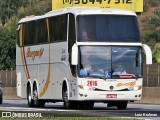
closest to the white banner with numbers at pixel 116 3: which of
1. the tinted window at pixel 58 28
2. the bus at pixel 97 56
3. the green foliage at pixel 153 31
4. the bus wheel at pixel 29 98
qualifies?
the green foliage at pixel 153 31

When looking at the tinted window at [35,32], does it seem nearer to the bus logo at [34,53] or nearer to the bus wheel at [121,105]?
the bus logo at [34,53]

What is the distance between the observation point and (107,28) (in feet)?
103

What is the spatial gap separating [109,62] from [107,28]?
4.77 ft

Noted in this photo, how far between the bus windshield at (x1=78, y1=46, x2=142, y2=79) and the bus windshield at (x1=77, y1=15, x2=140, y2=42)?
41cm

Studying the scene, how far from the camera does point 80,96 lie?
30.9 metres

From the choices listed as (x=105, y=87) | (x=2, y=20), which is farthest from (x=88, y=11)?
(x=2, y=20)

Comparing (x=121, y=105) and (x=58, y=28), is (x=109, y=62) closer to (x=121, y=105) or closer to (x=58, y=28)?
(x=121, y=105)

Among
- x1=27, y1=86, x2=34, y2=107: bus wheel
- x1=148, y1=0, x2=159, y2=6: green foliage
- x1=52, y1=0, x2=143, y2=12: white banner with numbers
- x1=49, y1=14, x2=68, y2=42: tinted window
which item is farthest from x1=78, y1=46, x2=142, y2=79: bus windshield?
x1=148, y1=0, x2=159, y2=6: green foliage

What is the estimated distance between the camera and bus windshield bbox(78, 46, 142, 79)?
1217 inches

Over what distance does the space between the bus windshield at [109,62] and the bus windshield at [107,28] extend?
415 millimetres

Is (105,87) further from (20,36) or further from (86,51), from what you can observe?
(20,36)

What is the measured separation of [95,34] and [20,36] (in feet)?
28.0

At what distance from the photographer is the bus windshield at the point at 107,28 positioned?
31.3m

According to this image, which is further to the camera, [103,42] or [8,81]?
[8,81]
